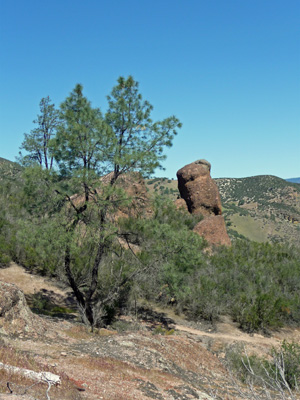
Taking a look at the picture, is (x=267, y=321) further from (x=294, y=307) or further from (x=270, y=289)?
(x=270, y=289)

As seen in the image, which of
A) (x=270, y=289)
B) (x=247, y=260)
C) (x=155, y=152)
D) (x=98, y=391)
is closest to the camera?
(x=98, y=391)

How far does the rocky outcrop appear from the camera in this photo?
8.35 metres

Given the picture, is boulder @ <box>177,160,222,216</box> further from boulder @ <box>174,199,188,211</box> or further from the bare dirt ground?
the bare dirt ground

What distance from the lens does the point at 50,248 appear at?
11.1 meters

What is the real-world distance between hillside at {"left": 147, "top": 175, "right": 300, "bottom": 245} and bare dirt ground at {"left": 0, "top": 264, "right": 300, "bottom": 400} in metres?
35.1

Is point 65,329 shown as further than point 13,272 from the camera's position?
No

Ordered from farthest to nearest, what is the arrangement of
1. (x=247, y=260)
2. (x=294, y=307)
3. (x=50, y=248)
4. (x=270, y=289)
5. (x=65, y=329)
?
(x=247, y=260), (x=270, y=289), (x=294, y=307), (x=50, y=248), (x=65, y=329)

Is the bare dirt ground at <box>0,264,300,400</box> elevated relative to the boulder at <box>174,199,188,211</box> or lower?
lower

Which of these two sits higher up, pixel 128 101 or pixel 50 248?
pixel 128 101

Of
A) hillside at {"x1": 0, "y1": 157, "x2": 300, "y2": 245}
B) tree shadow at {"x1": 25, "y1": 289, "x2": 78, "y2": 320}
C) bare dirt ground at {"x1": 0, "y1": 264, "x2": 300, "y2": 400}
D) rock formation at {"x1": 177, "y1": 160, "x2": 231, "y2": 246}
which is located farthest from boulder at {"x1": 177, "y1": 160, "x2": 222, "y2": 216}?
hillside at {"x1": 0, "y1": 157, "x2": 300, "y2": 245}

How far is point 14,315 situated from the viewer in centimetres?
861

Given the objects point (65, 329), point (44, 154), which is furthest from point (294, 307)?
point (44, 154)

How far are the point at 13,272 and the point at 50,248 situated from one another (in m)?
7.79

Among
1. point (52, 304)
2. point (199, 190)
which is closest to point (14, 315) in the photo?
point (52, 304)
